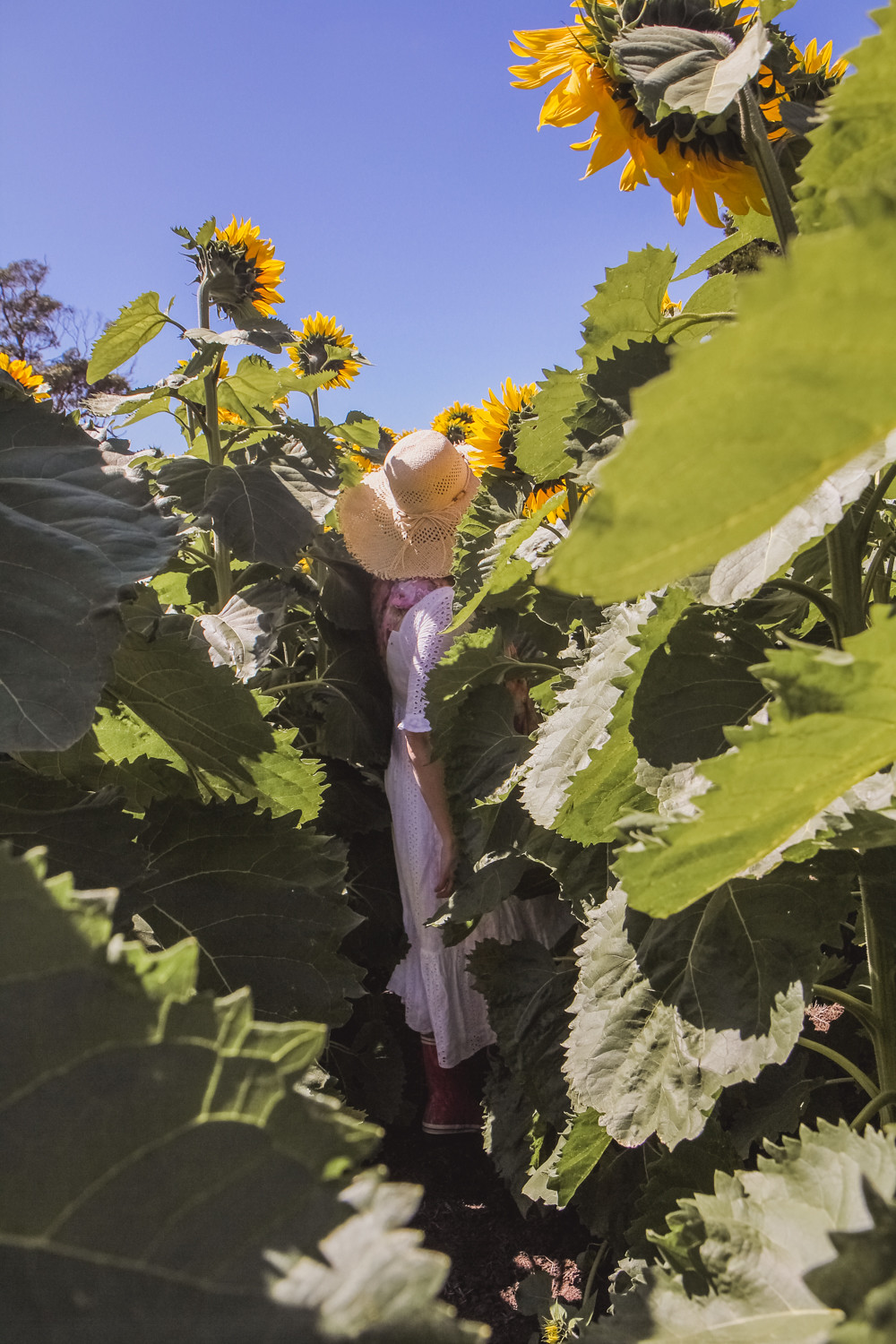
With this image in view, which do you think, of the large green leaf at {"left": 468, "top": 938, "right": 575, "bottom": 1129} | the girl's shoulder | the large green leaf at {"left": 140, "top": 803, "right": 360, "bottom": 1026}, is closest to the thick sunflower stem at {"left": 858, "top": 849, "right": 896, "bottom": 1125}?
the large green leaf at {"left": 140, "top": 803, "right": 360, "bottom": 1026}

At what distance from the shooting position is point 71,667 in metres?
0.44

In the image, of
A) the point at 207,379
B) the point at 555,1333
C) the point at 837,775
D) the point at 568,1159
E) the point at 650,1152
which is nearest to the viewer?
the point at 837,775

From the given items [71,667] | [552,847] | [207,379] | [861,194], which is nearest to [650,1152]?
[552,847]

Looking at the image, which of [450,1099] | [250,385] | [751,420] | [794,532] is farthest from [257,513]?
[751,420]

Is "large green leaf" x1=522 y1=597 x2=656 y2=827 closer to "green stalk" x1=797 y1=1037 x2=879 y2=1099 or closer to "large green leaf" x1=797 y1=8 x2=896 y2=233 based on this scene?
"green stalk" x1=797 y1=1037 x2=879 y2=1099

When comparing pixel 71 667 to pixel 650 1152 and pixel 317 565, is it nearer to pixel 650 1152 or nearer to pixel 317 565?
pixel 650 1152

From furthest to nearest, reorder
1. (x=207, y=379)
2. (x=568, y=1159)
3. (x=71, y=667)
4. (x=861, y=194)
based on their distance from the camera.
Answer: (x=207, y=379) → (x=568, y=1159) → (x=71, y=667) → (x=861, y=194)

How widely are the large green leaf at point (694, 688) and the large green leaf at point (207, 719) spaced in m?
0.24

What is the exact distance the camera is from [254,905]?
58 cm

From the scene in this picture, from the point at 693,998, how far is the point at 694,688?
8.8 inches

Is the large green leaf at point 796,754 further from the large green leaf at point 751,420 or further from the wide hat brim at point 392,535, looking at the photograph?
the wide hat brim at point 392,535

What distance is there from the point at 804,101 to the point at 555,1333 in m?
1.61

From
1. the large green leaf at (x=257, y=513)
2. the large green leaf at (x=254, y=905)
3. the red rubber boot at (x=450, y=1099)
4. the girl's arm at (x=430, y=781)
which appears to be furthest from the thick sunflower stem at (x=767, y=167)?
the red rubber boot at (x=450, y=1099)

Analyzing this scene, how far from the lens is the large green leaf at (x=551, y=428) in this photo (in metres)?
1.02
